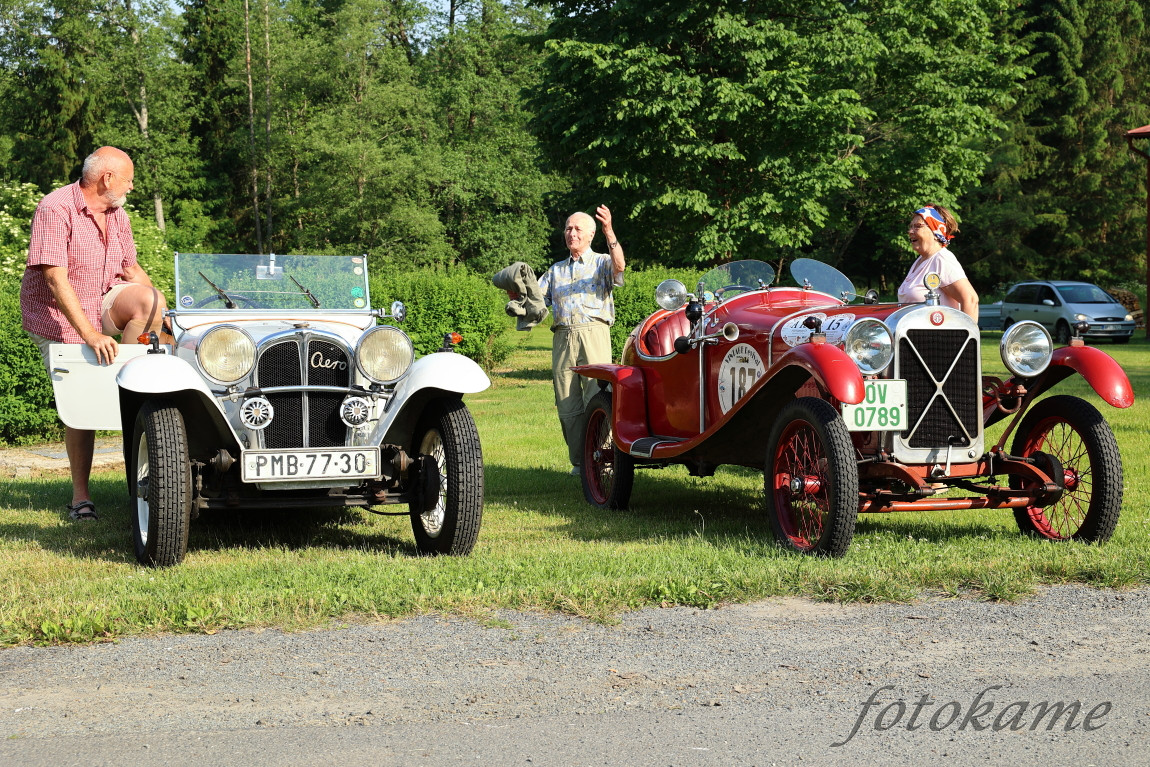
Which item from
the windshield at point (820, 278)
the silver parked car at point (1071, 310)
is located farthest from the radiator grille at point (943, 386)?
the silver parked car at point (1071, 310)

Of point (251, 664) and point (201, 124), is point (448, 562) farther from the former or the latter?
point (201, 124)

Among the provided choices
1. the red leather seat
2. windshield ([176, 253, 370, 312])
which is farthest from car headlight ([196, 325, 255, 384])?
the red leather seat

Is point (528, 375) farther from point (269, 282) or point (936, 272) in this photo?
point (936, 272)

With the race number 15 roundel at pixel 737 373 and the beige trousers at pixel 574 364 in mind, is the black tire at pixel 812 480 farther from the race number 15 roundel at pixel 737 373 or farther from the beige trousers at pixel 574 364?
the beige trousers at pixel 574 364

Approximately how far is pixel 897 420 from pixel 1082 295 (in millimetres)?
26472

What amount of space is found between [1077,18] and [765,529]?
4262 cm

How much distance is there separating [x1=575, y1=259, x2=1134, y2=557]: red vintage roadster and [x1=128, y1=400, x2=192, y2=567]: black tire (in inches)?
115

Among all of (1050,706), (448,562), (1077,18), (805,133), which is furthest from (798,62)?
Result: (1077,18)

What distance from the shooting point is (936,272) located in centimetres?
653

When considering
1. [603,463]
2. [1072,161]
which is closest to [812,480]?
[603,463]

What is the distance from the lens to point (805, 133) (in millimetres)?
22688

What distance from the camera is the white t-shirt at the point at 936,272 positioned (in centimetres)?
648

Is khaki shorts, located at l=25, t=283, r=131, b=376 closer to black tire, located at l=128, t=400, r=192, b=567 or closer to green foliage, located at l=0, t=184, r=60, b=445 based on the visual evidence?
black tire, located at l=128, t=400, r=192, b=567

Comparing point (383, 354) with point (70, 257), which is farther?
point (70, 257)
